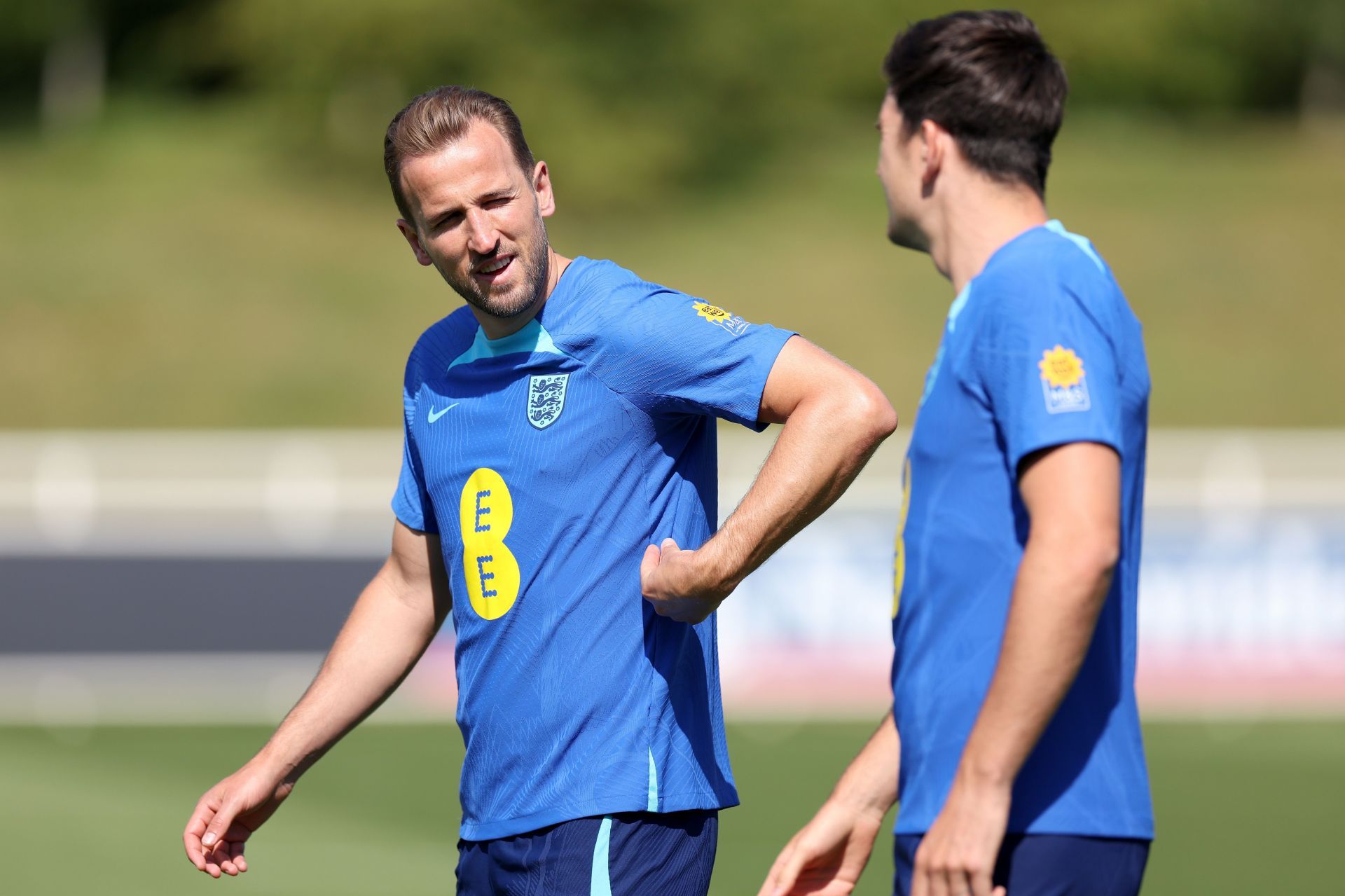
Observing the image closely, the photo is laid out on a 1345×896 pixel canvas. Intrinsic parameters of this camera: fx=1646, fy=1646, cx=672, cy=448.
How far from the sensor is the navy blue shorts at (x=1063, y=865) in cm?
234

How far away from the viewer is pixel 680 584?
290 cm

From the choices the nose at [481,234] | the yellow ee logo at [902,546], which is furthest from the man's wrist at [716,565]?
the nose at [481,234]

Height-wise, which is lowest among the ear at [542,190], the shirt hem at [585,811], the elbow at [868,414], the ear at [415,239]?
the shirt hem at [585,811]

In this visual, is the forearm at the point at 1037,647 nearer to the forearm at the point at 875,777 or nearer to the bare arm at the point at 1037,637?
the bare arm at the point at 1037,637

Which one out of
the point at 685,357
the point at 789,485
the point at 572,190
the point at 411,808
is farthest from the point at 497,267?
the point at 572,190

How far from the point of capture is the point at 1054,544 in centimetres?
219

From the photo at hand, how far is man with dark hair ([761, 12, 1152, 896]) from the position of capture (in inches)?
87.7

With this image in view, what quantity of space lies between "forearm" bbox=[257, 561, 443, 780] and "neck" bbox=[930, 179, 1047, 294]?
162cm

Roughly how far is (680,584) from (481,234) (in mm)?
779

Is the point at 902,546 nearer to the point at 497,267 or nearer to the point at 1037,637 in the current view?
the point at 1037,637

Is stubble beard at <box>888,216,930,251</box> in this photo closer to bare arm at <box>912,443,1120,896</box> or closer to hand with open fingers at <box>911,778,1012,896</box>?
bare arm at <box>912,443,1120,896</box>

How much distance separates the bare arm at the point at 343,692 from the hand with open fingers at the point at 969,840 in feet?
5.19

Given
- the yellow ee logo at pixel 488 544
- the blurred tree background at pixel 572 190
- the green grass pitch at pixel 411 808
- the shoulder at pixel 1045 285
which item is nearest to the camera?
the shoulder at pixel 1045 285

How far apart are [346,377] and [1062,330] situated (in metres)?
24.3
